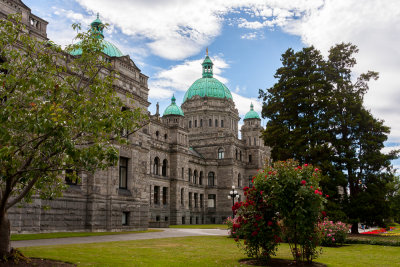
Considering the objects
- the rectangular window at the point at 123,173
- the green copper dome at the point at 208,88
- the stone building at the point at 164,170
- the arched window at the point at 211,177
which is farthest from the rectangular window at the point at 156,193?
the green copper dome at the point at 208,88

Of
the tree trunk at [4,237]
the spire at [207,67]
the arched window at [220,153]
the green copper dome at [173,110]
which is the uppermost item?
the spire at [207,67]

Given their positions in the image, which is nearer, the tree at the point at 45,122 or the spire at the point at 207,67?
the tree at the point at 45,122

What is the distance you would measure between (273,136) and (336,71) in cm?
822

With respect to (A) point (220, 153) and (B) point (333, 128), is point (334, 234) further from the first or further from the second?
(A) point (220, 153)

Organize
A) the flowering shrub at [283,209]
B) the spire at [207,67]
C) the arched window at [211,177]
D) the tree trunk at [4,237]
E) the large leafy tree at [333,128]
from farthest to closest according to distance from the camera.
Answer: the spire at [207,67]
the arched window at [211,177]
the large leafy tree at [333,128]
the flowering shrub at [283,209]
the tree trunk at [4,237]

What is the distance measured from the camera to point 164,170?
6184 centimetres

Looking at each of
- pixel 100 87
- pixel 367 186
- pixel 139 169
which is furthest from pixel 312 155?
pixel 100 87

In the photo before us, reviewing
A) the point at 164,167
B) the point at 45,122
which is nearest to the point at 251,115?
the point at 164,167

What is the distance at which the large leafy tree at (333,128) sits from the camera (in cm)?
3014

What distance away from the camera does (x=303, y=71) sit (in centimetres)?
3300

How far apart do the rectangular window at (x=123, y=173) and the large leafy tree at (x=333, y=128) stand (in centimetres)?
1227

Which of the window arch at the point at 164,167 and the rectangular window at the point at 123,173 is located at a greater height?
the window arch at the point at 164,167

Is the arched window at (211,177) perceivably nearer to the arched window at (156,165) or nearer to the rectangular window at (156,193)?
the arched window at (156,165)

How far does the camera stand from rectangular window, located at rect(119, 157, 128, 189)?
101 ft
